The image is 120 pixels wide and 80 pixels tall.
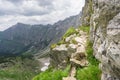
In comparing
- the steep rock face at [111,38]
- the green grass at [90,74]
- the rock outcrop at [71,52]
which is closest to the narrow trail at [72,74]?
the rock outcrop at [71,52]

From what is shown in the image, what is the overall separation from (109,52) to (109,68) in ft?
5.39

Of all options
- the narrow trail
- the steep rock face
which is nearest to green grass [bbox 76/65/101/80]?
the narrow trail

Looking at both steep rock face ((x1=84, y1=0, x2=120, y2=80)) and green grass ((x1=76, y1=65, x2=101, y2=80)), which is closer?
steep rock face ((x1=84, y1=0, x2=120, y2=80))

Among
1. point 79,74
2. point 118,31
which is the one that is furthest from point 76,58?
point 118,31

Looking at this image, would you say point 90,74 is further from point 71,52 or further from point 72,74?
point 71,52

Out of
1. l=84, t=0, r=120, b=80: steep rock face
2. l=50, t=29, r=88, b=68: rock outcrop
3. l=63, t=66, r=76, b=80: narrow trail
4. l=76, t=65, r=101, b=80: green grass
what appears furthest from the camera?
l=50, t=29, r=88, b=68: rock outcrop

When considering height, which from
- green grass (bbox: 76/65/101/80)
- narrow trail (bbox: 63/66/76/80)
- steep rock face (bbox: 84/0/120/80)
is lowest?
narrow trail (bbox: 63/66/76/80)

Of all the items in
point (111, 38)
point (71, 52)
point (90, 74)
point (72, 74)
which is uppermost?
point (111, 38)

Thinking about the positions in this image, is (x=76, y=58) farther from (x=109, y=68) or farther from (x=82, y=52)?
(x=109, y=68)

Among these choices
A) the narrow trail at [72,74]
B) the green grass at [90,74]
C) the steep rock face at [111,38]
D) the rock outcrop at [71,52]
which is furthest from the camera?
the rock outcrop at [71,52]

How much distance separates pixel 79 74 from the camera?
21.9 meters

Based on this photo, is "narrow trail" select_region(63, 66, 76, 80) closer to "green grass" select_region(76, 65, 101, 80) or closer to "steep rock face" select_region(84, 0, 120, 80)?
"green grass" select_region(76, 65, 101, 80)

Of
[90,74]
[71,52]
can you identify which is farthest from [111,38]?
[71,52]

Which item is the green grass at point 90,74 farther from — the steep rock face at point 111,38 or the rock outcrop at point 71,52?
the steep rock face at point 111,38
